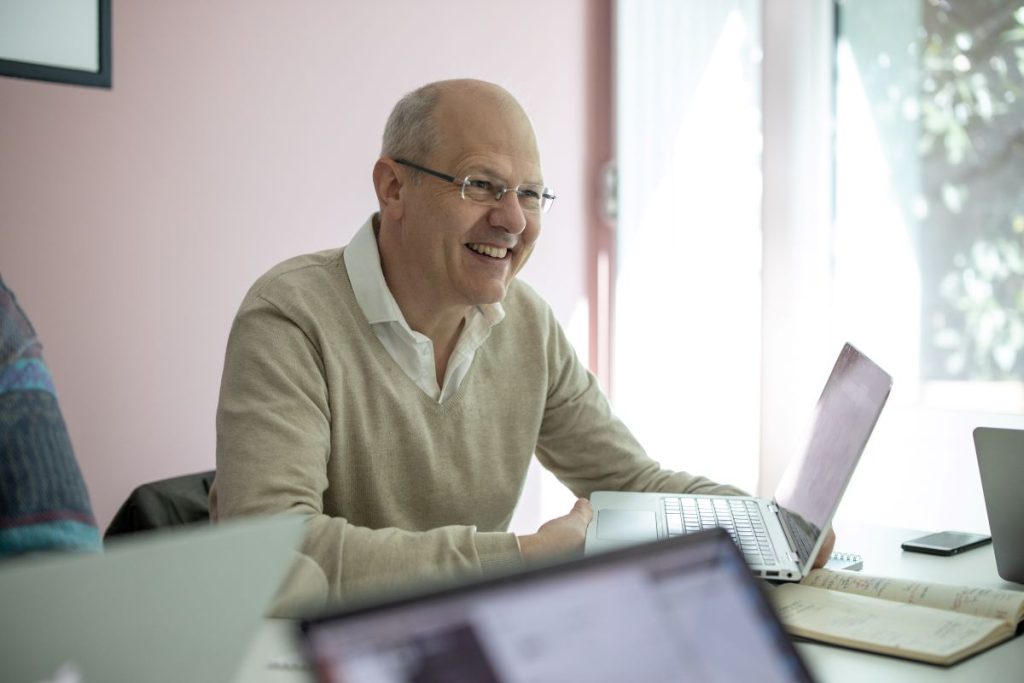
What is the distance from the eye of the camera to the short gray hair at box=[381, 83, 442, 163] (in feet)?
5.64

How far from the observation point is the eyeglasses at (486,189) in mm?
1708

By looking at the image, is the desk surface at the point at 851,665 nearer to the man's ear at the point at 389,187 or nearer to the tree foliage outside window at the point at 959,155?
the man's ear at the point at 389,187

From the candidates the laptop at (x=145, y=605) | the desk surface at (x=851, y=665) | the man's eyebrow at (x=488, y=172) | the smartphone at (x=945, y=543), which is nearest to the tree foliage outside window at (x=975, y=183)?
the smartphone at (x=945, y=543)

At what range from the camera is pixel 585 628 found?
565mm

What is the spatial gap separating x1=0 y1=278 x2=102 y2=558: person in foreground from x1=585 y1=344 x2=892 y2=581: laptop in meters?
0.52

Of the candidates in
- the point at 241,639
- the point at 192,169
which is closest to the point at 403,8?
the point at 192,169

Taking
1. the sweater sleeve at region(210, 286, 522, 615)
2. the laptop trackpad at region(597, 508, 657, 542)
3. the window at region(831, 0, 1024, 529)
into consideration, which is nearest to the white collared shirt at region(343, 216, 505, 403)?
the sweater sleeve at region(210, 286, 522, 615)

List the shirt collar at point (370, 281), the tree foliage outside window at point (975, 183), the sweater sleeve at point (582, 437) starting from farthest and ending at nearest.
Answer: the tree foliage outside window at point (975, 183) < the sweater sleeve at point (582, 437) < the shirt collar at point (370, 281)

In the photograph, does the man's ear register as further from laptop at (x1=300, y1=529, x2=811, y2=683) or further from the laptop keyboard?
laptop at (x1=300, y1=529, x2=811, y2=683)

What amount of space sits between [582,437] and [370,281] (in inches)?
19.6

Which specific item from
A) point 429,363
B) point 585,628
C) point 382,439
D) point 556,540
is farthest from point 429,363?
point 585,628

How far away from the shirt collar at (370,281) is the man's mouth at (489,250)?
160mm

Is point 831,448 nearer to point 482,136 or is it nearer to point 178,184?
point 482,136

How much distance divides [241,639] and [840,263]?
8.94ft
